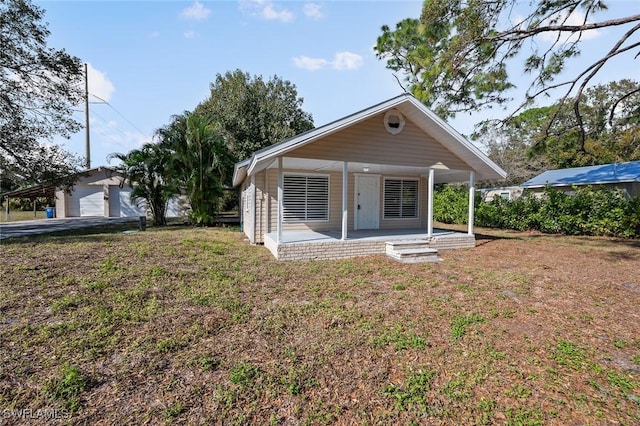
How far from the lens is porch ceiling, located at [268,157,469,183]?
8920mm

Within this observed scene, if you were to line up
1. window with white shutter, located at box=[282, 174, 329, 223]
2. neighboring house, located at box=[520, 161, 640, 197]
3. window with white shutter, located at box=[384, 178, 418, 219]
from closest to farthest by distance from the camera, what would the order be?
1. window with white shutter, located at box=[282, 174, 329, 223]
2. window with white shutter, located at box=[384, 178, 418, 219]
3. neighboring house, located at box=[520, 161, 640, 197]

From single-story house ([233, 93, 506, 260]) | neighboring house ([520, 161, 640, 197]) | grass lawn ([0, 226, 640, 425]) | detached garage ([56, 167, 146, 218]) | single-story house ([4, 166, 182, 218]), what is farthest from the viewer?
detached garage ([56, 167, 146, 218])

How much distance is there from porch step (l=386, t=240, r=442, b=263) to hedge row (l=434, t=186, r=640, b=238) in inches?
337

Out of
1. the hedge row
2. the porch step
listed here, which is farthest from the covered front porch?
the hedge row

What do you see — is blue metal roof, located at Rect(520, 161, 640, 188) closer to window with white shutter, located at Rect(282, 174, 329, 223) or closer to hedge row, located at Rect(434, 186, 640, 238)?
hedge row, located at Rect(434, 186, 640, 238)

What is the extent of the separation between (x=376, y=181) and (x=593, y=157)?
78.1 feet

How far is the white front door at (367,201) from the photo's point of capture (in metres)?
11.6

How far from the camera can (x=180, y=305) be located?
4.52 metres

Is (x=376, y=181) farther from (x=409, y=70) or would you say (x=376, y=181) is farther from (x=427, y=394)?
(x=427, y=394)

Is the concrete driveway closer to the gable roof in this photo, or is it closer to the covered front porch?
the gable roof

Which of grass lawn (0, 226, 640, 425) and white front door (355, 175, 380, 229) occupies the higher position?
white front door (355, 175, 380, 229)

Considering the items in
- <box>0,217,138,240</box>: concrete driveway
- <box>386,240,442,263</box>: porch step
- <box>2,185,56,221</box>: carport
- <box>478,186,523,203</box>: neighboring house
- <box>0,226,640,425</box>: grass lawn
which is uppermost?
<box>478,186,523,203</box>: neighboring house

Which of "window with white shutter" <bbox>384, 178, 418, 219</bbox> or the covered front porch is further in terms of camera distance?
"window with white shutter" <bbox>384, 178, 418, 219</bbox>

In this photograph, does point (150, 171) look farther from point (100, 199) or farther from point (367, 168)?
point (367, 168)
